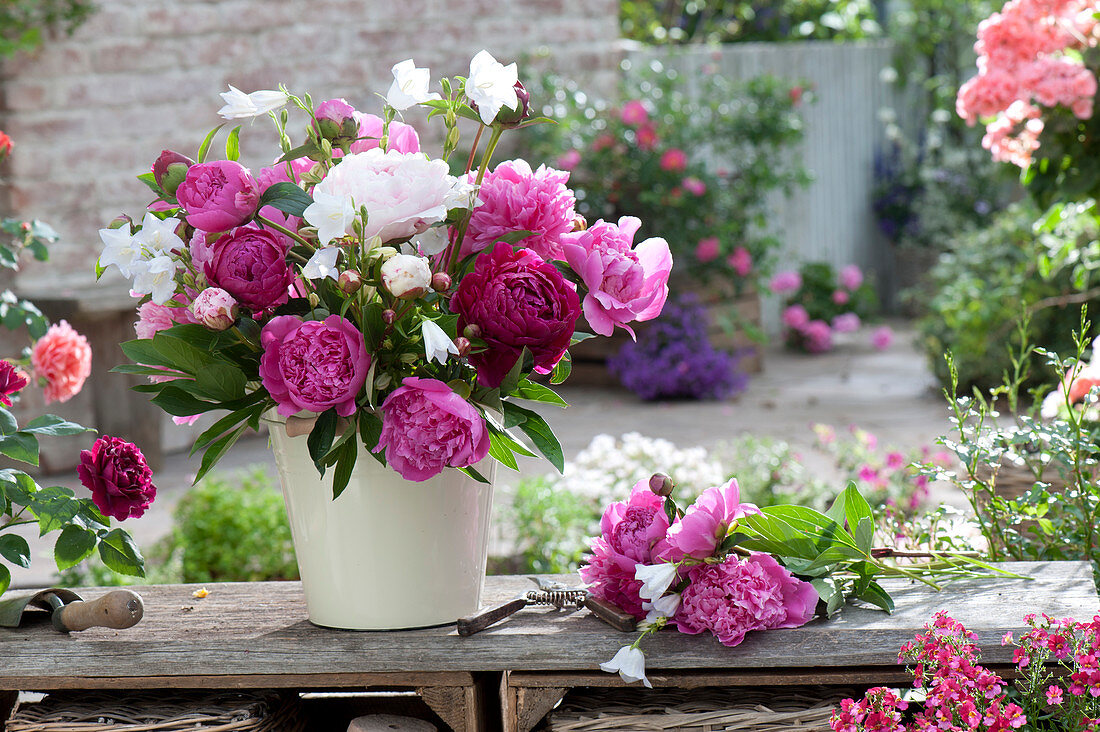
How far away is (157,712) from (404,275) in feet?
1.96

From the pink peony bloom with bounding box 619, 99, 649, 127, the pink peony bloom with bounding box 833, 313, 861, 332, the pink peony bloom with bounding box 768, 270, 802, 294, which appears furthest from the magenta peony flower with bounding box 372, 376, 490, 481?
the pink peony bloom with bounding box 833, 313, 861, 332

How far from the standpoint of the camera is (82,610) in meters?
1.29

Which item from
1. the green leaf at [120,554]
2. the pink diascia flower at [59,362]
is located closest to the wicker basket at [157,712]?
the green leaf at [120,554]

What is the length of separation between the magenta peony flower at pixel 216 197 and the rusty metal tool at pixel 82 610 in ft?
1.50

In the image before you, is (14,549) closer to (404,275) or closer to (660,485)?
(404,275)

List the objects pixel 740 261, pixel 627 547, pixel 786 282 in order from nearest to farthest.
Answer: pixel 627 547, pixel 740 261, pixel 786 282

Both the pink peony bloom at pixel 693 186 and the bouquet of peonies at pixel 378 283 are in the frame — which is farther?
the pink peony bloom at pixel 693 186

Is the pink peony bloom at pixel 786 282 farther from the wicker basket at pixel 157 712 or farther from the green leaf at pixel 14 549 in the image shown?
the green leaf at pixel 14 549

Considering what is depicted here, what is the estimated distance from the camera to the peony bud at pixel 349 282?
41.3 inches

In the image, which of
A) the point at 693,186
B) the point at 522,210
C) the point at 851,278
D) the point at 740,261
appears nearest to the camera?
the point at 522,210

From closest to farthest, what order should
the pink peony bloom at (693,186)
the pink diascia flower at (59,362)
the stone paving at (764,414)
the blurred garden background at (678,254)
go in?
the pink diascia flower at (59,362)
the blurred garden background at (678,254)
the stone paving at (764,414)
the pink peony bloom at (693,186)

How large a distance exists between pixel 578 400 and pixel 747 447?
8.09 feet

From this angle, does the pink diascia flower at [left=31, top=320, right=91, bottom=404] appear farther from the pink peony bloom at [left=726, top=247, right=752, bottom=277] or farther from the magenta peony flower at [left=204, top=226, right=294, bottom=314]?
the pink peony bloom at [left=726, top=247, right=752, bottom=277]

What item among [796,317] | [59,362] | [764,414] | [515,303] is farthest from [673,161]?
[515,303]
